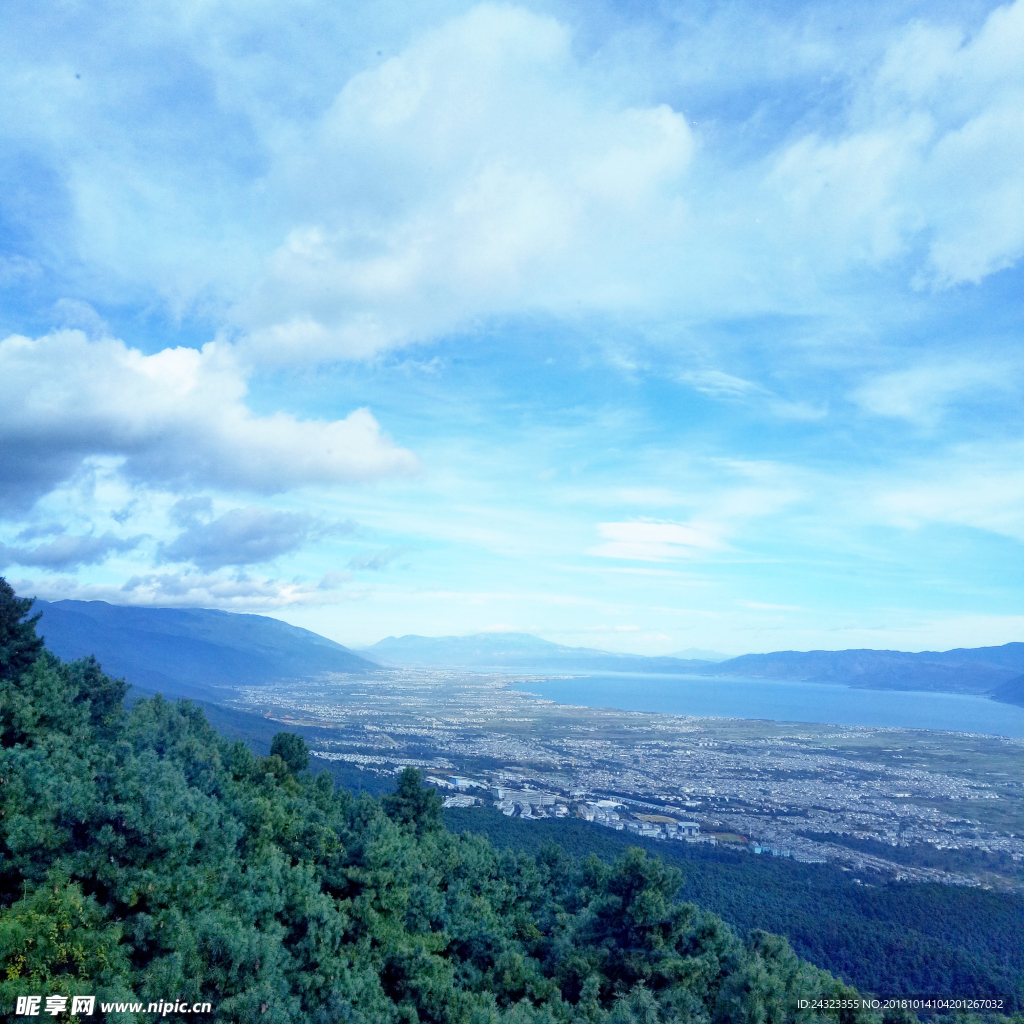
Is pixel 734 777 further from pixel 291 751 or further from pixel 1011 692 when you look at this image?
pixel 1011 692

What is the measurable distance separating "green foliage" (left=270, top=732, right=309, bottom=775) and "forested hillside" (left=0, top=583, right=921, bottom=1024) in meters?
3.79

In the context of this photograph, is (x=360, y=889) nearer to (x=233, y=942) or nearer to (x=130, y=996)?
(x=233, y=942)

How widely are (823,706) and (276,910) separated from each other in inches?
6706

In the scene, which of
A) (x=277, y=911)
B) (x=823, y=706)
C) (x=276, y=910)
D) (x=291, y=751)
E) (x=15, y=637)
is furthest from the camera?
(x=823, y=706)

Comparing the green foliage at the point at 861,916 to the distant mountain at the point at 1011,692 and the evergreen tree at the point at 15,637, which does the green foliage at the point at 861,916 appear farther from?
the distant mountain at the point at 1011,692

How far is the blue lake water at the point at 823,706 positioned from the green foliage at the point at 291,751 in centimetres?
11923

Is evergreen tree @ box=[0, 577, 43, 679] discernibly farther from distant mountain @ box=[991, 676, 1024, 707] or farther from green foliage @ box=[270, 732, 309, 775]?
distant mountain @ box=[991, 676, 1024, 707]

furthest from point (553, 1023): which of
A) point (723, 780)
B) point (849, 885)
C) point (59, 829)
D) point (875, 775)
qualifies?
point (875, 775)

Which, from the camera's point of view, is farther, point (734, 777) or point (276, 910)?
point (734, 777)

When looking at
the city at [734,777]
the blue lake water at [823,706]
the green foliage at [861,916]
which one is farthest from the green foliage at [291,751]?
the blue lake water at [823,706]

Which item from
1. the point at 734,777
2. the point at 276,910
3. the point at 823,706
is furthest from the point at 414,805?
the point at 823,706

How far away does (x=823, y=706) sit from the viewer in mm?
157000

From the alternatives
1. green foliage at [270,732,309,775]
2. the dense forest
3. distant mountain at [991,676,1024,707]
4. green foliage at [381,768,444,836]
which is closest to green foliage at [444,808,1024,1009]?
green foliage at [381,768,444,836]

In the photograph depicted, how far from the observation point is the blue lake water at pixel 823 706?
123750 mm
